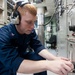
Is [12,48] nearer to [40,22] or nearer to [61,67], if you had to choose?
[61,67]

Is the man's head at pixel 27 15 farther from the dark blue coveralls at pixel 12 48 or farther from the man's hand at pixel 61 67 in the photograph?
the man's hand at pixel 61 67

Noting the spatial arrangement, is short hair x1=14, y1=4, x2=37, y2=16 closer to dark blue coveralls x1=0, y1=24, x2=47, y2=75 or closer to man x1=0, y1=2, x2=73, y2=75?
man x1=0, y1=2, x2=73, y2=75

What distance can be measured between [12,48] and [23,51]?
0.50 metres

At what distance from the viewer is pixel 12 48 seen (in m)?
1.07

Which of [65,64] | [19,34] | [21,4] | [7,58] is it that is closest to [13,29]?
[19,34]

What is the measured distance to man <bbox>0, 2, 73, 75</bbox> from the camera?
86 cm

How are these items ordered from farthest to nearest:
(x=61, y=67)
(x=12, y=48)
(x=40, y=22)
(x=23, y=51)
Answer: (x=40, y=22), (x=23, y=51), (x=12, y=48), (x=61, y=67)

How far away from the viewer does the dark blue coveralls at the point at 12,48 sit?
3.20 ft

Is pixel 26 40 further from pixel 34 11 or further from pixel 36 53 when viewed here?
pixel 34 11

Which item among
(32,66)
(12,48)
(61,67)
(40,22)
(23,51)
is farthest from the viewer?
(40,22)

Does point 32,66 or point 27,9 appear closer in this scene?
point 32,66

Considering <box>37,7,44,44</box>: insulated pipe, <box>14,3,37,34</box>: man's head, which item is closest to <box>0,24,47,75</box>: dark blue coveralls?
<box>14,3,37,34</box>: man's head

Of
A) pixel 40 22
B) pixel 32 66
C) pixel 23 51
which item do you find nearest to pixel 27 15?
pixel 32 66

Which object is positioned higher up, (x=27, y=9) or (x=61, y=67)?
(x=27, y=9)
